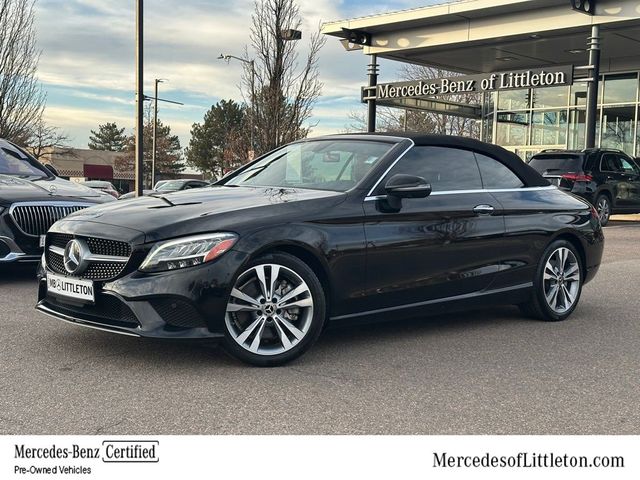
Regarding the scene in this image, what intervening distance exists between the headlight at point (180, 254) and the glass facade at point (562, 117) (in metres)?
25.1

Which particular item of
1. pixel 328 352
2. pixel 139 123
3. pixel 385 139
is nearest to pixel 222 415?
pixel 328 352

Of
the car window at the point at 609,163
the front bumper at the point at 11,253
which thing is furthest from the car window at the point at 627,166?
the front bumper at the point at 11,253

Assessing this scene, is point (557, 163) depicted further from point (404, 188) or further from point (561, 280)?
point (404, 188)

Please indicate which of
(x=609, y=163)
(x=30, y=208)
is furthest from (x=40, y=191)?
(x=609, y=163)

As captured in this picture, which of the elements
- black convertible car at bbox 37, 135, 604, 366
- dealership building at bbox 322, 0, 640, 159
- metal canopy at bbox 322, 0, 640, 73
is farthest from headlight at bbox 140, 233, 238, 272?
metal canopy at bbox 322, 0, 640, 73

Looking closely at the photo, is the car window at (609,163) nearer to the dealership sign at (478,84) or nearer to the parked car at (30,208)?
the dealership sign at (478,84)

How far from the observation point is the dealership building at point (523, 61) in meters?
21.1

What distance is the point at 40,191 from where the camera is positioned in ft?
25.3

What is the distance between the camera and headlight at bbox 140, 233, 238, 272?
4266mm

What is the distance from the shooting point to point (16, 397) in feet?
12.7

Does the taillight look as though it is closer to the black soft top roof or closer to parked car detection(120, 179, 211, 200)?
parked car detection(120, 179, 211, 200)

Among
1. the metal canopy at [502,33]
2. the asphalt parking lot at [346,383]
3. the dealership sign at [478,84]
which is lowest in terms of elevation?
the asphalt parking lot at [346,383]
